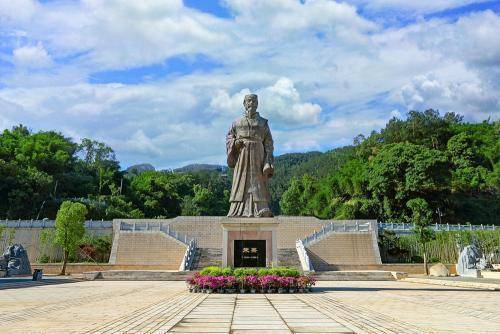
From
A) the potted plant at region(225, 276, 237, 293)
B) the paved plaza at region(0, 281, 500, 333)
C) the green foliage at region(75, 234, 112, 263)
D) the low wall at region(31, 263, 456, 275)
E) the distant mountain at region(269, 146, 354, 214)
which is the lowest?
the paved plaza at region(0, 281, 500, 333)

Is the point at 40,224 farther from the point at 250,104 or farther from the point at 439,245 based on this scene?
the point at 439,245

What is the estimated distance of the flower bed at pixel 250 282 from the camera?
13.5 meters

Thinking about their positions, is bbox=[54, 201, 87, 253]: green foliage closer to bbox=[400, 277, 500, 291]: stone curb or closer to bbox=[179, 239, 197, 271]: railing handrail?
bbox=[179, 239, 197, 271]: railing handrail

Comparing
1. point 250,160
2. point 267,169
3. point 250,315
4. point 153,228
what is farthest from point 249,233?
point 153,228

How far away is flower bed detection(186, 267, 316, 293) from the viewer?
13.5m

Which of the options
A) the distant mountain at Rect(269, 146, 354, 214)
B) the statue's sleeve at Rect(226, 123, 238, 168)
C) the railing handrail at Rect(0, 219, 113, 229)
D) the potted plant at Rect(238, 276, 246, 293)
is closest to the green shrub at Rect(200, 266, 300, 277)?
the potted plant at Rect(238, 276, 246, 293)

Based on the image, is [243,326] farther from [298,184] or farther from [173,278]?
[298,184]

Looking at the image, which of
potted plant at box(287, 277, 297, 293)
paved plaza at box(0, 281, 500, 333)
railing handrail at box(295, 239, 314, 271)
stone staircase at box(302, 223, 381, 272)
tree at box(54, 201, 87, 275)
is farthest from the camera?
stone staircase at box(302, 223, 381, 272)

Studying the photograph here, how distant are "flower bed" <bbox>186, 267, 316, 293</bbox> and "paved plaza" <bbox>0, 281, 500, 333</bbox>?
128 cm

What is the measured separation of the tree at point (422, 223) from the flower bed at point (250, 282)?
47.4 ft

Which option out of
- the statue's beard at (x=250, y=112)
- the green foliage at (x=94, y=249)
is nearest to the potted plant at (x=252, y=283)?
the statue's beard at (x=250, y=112)

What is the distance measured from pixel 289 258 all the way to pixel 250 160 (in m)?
11.8

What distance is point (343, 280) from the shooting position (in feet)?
73.0

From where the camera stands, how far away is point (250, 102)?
17.2 metres
